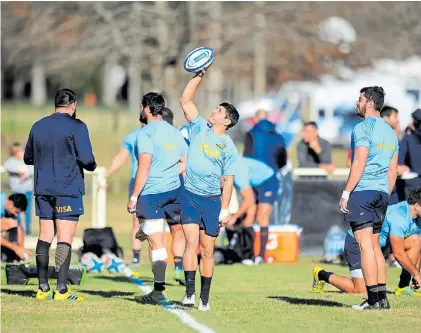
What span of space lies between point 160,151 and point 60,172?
109 centimetres

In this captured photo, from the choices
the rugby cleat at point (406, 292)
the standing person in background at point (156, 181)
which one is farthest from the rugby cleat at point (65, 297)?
the rugby cleat at point (406, 292)

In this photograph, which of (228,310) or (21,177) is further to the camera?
(21,177)

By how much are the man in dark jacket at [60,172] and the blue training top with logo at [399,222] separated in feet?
10.2

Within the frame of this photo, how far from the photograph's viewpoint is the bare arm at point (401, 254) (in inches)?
478

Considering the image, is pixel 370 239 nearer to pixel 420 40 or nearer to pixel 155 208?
pixel 155 208

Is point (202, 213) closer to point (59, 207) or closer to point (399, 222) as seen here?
point (59, 207)

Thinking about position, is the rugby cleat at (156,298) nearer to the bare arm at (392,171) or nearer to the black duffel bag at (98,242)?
the bare arm at (392,171)

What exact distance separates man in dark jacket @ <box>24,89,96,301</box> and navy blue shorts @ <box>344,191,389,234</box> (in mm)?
2786

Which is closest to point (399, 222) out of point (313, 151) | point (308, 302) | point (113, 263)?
point (308, 302)

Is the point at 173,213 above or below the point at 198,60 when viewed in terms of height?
below

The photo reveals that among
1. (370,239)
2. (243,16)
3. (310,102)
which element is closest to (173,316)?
(370,239)

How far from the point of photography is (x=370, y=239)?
1079 cm

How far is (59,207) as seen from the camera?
11969mm

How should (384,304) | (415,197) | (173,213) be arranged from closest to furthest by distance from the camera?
1. (384,304)
2. (415,197)
3. (173,213)
